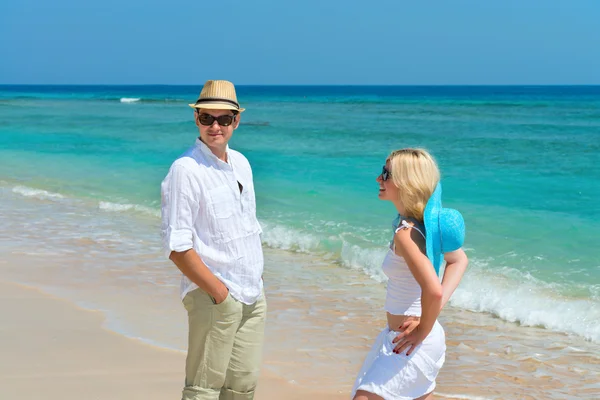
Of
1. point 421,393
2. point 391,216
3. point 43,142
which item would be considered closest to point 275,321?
point 421,393

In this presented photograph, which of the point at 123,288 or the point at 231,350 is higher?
the point at 231,350

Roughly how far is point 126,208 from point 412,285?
10262mm

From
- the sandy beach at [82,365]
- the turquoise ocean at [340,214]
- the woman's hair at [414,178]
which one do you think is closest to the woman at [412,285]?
the woman's hair at [414,178]

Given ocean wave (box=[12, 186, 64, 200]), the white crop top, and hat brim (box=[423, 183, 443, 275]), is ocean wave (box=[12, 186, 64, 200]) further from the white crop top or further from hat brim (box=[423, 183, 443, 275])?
hat brim (box=[423, 183, 443, 275])

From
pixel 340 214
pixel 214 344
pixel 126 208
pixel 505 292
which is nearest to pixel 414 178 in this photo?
pixel 214 344

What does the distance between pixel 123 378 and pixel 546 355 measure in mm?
3278

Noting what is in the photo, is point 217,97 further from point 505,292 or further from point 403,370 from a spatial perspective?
point 505,292

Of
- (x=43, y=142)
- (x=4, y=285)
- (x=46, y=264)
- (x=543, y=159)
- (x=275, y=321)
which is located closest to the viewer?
(x=275, y=321)

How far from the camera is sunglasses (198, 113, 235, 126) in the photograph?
3.19 metres

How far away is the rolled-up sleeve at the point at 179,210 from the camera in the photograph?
9.68ft

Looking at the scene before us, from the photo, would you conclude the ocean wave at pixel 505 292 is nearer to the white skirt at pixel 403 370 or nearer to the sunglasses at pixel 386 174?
the white skirt at pixel 403 370

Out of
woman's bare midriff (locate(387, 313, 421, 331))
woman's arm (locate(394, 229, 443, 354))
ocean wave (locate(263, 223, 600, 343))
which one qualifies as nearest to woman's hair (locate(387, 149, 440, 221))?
woman's arm (locate(394, 229, 443, 354))

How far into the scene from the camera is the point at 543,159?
20297 millimetres

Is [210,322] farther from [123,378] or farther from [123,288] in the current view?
[123,288]
